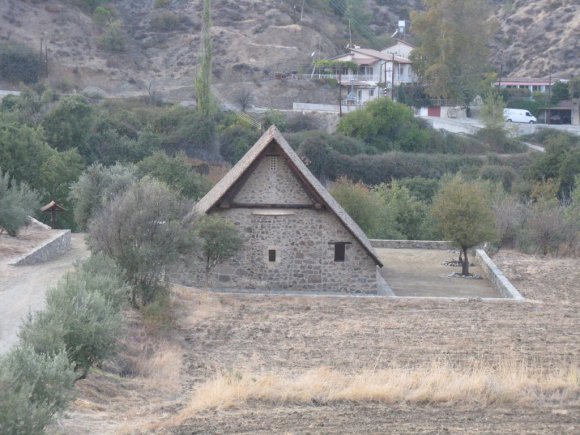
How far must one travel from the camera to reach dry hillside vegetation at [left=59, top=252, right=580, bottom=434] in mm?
14336

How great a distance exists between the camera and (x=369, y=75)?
8644cm

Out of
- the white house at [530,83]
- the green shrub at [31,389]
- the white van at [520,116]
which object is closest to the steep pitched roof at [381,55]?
the white van at [520,116]

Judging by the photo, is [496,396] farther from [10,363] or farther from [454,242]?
[454,242]

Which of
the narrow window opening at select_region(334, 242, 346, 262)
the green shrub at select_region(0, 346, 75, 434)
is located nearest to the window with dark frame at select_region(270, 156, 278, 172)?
the narrow window opening at select_region(334, 242, 346, 262)

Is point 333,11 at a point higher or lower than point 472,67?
higher

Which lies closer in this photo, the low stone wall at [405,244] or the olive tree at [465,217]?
the olive tree at [465,217]

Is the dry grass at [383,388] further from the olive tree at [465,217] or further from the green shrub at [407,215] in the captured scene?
the green shrub at [407,215]

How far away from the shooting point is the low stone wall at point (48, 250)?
25.7 metres

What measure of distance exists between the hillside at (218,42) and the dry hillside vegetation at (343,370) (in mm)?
55792

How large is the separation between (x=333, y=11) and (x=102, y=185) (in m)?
71.5

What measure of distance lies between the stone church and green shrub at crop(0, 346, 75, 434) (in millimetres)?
15108

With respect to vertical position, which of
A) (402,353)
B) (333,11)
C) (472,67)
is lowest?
(402,353)

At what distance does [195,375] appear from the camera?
57.9ft

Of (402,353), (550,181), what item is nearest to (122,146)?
(550,181)
